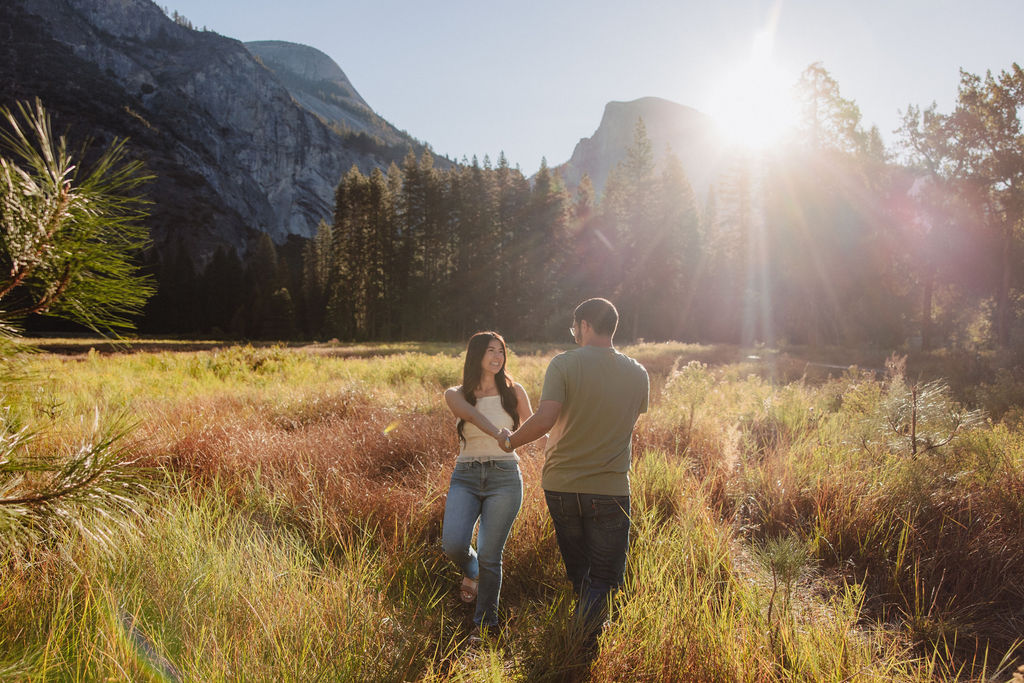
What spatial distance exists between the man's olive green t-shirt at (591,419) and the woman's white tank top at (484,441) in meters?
0.47

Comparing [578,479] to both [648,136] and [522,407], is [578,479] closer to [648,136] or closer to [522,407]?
[522,407]

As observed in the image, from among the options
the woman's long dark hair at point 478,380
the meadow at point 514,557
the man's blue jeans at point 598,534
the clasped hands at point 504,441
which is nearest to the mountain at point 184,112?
the meadow at point 514,557

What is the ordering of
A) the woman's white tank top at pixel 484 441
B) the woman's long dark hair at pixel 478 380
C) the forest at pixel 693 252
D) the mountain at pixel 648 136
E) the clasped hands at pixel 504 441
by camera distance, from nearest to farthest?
the clasped hands at pixel 504 441
the woman's white tank top at pixel 484 441
the woman's long dark hair at pixel 478 380
the forest at pixel 693 252
the mountain at pixel 648 136

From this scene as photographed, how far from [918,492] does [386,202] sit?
4591 cm

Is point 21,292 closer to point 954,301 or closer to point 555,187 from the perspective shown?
point 954,301

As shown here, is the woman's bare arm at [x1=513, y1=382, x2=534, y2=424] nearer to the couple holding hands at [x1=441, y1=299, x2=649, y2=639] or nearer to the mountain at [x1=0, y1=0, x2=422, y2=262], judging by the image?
the couple holding hands at [x1=441, y1=299, x2=649, y2=639]

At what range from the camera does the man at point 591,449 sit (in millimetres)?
2889

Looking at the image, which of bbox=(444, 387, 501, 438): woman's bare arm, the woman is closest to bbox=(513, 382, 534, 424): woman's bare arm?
the woman

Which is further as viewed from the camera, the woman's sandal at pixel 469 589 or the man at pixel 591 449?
the woman's sandal at pixel 469 589

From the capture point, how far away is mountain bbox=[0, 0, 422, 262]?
94562mm

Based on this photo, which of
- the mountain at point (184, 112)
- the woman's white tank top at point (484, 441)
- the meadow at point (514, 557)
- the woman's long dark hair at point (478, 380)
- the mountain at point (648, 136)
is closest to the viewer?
the meadow at point (514, 557)

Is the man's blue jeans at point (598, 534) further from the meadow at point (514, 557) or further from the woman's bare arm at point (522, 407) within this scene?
the woman's bare arm at point (522, 407)

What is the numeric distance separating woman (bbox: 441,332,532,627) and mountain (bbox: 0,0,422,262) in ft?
332

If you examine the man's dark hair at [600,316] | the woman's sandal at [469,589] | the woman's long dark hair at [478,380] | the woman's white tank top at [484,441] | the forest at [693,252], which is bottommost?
the woman's sandal at [469,589]
